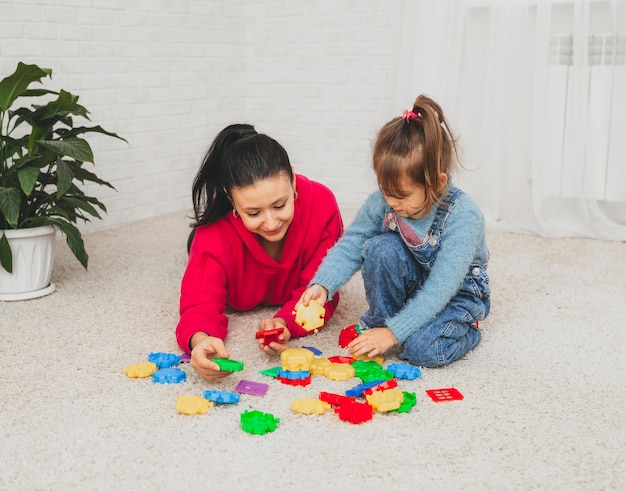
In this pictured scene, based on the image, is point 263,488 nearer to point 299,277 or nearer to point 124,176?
point 299,277

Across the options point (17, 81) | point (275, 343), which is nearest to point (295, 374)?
point (275, 343)

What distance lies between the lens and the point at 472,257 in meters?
1.51

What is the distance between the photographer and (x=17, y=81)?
1.94m

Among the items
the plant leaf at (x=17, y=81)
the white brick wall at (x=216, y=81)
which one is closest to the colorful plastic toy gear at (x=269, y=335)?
the plant leaf at (x=17, y=81)

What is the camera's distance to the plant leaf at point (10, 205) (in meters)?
1.86

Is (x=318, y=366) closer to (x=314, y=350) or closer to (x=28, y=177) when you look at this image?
(x=314, y=350)

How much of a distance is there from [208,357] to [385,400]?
0.39 m

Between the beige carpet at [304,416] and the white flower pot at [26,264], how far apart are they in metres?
0.05

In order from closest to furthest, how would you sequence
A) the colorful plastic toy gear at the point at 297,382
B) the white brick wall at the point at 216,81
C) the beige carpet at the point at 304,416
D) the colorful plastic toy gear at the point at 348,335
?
the beige carpet at the point at 304,416 → the colorful plastic toy gear at the point at 297,382 → the colorful plastic toy gear at the point at 348,335 → the white brick wall at the point at 216,81

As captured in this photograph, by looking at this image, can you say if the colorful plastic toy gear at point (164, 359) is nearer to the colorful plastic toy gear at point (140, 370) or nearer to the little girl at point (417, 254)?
the colorful plastic toy gear at point (140, 370)

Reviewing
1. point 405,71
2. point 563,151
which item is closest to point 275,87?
point 405,71

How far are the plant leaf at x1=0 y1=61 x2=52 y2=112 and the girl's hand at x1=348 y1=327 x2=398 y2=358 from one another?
1.19m

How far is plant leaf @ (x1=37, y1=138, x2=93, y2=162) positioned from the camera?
6.24 ft

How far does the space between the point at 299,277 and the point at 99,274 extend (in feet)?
2.49
